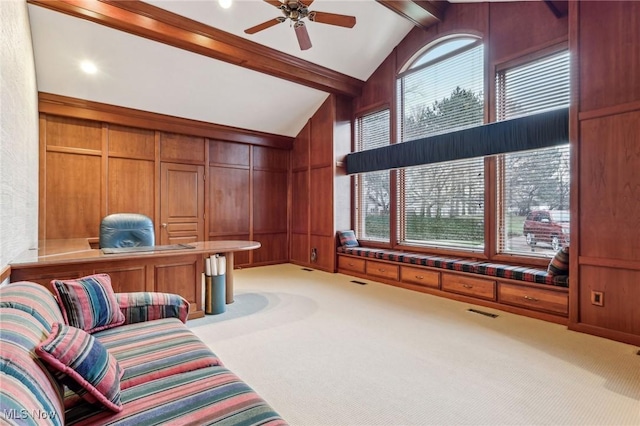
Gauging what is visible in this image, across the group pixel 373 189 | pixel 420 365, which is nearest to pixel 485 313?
pixel 420 365

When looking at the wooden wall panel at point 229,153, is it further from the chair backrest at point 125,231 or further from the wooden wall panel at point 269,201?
the chair backrest at point 125,231

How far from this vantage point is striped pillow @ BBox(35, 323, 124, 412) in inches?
44.5

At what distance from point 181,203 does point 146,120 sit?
1.55 meters

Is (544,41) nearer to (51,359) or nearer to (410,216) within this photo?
(410,216)

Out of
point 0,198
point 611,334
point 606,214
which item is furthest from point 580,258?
point 0,198

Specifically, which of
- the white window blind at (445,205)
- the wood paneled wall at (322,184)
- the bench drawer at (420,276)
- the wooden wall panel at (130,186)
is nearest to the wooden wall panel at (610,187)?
the white window blind at (445,205)

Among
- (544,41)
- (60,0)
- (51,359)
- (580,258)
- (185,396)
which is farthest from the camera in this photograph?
(544,41)

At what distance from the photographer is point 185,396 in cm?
133

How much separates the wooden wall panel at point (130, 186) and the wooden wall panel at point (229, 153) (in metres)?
1.13

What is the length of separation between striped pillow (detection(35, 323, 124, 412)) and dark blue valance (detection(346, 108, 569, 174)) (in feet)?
14.0

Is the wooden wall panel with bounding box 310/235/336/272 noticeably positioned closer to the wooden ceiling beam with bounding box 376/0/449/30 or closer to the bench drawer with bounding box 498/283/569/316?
the bench drawer with bounding box 498/283/569/316

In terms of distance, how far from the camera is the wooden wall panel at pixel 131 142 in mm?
5434

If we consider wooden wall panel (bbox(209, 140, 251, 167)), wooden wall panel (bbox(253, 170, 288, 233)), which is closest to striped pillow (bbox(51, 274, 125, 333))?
wooden wall panel (bbox(209, 140, 251, 167))

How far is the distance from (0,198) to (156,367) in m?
1.59
